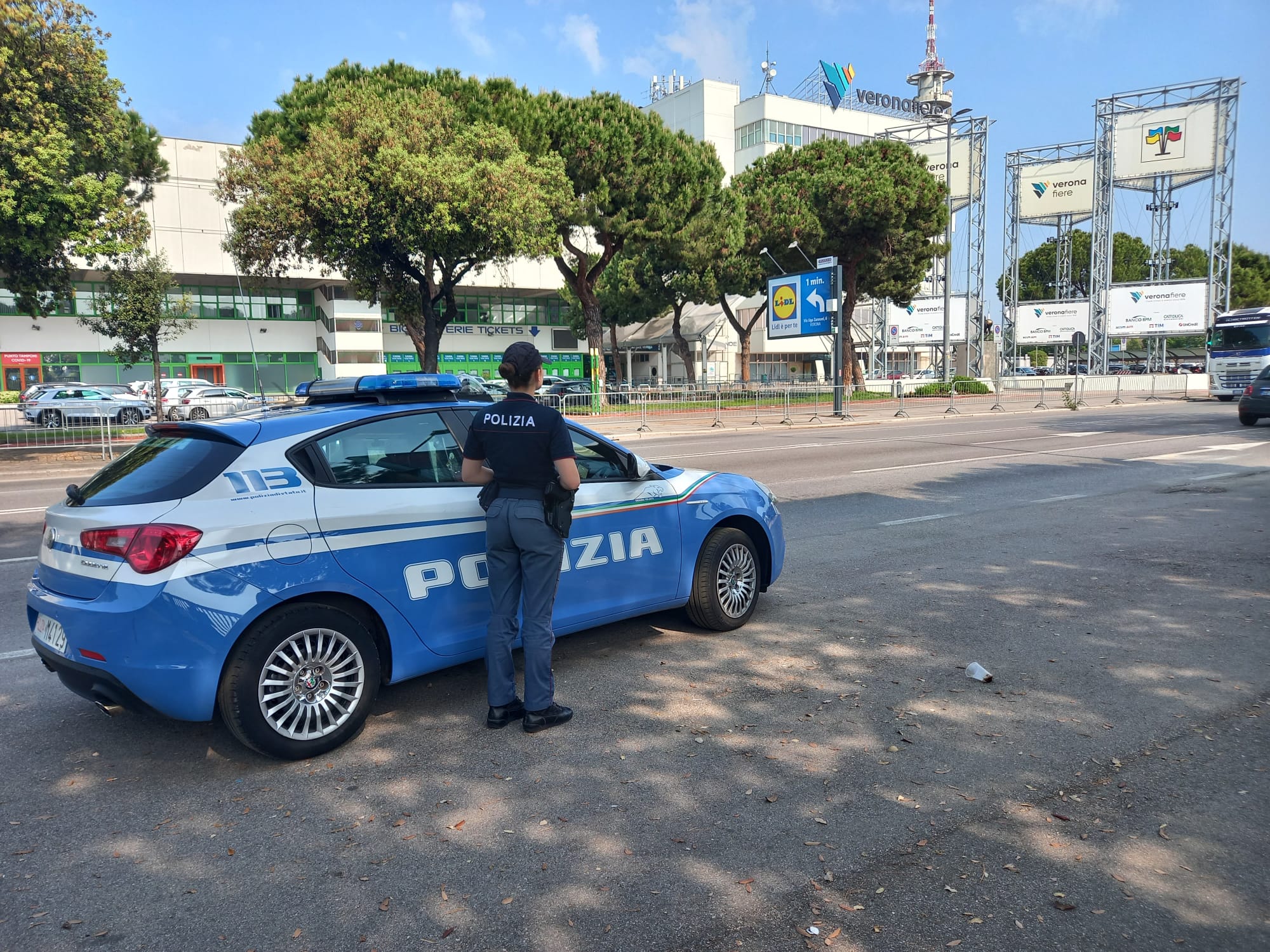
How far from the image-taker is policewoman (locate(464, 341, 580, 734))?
4.09 m

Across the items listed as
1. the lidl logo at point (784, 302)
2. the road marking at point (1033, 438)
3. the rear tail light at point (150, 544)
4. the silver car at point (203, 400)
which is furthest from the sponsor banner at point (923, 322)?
the rear tail light at point (150, 544)

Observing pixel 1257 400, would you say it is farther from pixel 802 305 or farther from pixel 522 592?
pixel 522 592

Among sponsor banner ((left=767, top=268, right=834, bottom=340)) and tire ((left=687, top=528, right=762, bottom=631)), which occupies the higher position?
sponsor banner ((left=767, top=268, right=834, bottom=340))

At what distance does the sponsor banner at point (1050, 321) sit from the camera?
6059 cm

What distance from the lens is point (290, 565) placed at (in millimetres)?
3854

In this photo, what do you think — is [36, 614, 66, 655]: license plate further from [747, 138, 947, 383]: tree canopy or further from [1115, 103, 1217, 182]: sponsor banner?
[1115, 103, 1217, 182]: sponsor banner

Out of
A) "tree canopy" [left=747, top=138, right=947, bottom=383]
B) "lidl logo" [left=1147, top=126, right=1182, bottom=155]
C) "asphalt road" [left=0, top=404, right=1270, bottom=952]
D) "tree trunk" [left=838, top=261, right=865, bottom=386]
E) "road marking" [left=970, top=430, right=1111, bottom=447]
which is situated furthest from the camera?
"lidl logo" [left=1147, top=126, right=1182, bottom=155]

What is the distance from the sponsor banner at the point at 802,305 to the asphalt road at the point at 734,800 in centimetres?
2541

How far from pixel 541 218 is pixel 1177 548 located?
63.2 ft

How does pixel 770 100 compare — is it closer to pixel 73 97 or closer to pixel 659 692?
pixel 73 97

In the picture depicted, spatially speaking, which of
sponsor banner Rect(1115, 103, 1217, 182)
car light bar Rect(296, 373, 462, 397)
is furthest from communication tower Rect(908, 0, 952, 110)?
car light bar Rect(296, 373, 462, 397)

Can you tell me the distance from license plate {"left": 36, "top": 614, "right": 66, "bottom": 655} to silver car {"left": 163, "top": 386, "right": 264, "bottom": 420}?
22.2m

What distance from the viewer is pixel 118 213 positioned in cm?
1786

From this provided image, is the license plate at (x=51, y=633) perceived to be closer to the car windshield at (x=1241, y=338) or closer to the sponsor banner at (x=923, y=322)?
the car windshield at (x=1241, y=338)
